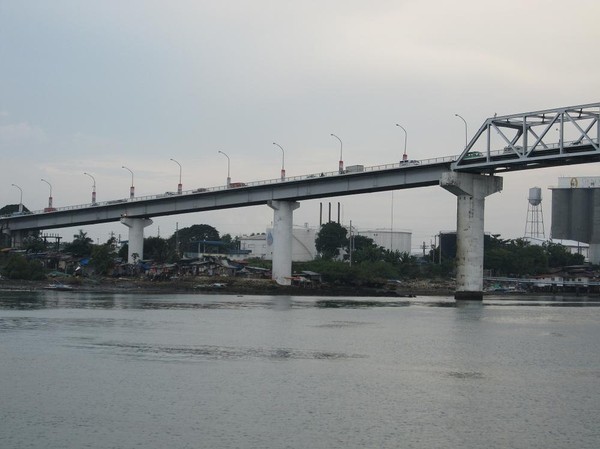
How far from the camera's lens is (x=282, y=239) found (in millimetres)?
112875

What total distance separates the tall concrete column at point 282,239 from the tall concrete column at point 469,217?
25.9m

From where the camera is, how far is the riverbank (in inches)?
4405

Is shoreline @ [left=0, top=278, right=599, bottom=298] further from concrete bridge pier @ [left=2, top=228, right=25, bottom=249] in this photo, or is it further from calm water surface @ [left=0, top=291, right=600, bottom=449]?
calm water surface @ [left=0, top=291, right=600, bottom=449]

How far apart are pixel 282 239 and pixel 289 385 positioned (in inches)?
3176

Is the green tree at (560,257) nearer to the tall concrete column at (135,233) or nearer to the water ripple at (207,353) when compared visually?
the tall concrete column at (135,233)

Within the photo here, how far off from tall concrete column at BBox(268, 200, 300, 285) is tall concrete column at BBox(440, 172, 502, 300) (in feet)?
84.9

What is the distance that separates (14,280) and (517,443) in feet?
342

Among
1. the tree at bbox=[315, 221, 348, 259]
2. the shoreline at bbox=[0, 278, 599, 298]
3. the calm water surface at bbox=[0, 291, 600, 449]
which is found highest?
the tree at bbox=[315, 221, 348, 259]

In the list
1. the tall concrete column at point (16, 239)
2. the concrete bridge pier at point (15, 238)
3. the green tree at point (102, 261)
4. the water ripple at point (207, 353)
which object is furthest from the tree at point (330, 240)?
the water ripple at point (207, 353)

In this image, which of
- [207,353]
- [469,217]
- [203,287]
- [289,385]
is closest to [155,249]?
[203,287]

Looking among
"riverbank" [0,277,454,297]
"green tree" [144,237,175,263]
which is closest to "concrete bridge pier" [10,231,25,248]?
"green tree" [144,237,175,263]

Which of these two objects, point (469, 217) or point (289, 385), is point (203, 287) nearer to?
point (469, 217)

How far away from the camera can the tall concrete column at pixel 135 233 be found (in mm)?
Answer: 135125

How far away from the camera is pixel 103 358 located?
124 ft
